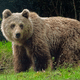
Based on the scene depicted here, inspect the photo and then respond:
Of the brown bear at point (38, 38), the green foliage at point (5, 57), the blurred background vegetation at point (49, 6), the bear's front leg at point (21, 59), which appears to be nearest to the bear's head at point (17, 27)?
the brown bear at point (38, 38)

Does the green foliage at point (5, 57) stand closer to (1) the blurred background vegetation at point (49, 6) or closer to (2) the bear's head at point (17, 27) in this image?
(2) the bear's head at point (17, 27)

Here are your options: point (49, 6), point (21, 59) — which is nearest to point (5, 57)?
point (21, 59)

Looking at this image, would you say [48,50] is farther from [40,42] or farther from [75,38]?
[75,38]

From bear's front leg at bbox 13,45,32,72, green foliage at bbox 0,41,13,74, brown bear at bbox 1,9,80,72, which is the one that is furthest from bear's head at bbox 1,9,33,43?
green foliage at bbox 0,41,13,74

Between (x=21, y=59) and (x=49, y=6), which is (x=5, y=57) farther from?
(x=49, y=6)

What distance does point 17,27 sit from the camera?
4.53 meters

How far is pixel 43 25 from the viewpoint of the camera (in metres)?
5.42

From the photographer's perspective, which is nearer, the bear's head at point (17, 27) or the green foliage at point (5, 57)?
the bear's head at point (17, 27)

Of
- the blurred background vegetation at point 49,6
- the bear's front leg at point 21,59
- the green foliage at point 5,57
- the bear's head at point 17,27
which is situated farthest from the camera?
the blurred background vegetation at point 49,6

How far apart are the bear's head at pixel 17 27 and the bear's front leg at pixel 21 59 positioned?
0.50m

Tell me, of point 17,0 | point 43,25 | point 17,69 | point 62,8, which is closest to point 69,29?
point 43,25

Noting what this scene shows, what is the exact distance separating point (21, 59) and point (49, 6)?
186 inches

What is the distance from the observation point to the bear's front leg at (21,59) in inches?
206

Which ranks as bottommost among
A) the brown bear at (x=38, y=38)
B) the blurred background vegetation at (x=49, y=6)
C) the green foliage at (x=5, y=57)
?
the green foliage at (x=5, y=57)
